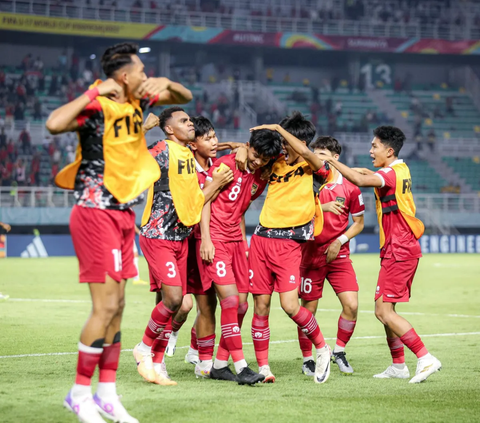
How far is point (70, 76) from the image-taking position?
39.4m

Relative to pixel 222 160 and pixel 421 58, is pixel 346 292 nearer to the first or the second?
pixel 222 160

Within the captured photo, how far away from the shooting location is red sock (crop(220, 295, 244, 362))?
21.7ft

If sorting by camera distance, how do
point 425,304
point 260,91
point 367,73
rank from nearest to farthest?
point 425,304 < point 260,91 < point 367,73

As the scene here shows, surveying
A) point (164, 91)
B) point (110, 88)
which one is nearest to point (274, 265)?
point (164, 91)

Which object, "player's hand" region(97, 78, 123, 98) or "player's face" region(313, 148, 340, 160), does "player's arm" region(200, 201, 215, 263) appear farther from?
"player's hand" region(97, 78, 123, 98)

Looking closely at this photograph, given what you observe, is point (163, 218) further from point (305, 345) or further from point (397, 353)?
point (397, 353)

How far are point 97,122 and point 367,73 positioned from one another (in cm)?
4415

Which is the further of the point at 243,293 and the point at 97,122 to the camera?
the point at 243,293

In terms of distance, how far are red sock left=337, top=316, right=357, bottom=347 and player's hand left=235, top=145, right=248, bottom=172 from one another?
1936 mm

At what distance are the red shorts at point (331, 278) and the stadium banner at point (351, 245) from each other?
64.2ft

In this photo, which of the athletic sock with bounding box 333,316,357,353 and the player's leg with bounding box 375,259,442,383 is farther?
the athletic sock with bounding box 333,316,357,353

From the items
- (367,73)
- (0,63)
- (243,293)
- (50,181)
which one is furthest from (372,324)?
(367,73)

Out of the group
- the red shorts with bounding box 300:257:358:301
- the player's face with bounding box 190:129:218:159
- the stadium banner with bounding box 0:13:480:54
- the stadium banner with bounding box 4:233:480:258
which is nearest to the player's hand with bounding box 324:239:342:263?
the red shorts with bounding box 300:257:358:301

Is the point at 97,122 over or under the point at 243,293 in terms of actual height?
over
